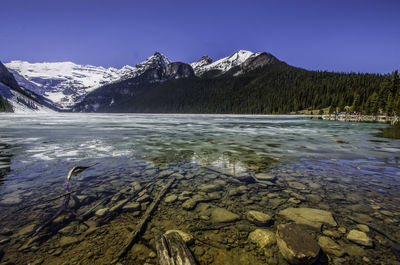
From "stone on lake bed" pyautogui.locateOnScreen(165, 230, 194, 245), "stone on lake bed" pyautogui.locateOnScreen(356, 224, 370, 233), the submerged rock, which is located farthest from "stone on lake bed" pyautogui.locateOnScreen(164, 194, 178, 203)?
"stone on lake bed" pyautogui.locateOnScreen(356, 224, 370, 233)

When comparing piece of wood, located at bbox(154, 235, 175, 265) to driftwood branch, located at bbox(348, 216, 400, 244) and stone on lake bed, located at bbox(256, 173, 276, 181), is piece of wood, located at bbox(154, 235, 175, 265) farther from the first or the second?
stone on lake bed, located at bbox(256, 173, 276, 181)

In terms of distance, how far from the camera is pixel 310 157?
10055 mm

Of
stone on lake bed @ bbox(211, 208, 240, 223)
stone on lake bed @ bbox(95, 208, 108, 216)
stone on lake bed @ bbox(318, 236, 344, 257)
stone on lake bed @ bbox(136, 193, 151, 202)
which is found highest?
stone on lake bed @ bbox(136, 193, 151, 202)

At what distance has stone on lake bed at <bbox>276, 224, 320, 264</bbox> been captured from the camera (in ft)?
9.47

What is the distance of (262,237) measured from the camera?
3.57m

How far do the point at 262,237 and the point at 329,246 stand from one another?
3.66ft

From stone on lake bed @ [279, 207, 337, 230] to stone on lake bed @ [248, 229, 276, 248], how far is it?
844mm

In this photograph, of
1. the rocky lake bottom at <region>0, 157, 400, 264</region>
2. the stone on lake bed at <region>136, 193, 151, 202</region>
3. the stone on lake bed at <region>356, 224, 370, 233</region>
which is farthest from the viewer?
the stone on lake bed at <region>136, 193, 151, 202</region>

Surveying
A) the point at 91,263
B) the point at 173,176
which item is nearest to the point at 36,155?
the point at 173,176

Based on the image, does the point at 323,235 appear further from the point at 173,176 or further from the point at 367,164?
the point at 367,164

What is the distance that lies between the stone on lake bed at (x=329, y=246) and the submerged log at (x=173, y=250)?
7.53 ft

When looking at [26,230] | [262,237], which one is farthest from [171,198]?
[26,230]

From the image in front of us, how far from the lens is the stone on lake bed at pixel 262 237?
11.2 ft

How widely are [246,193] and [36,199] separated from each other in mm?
5558
